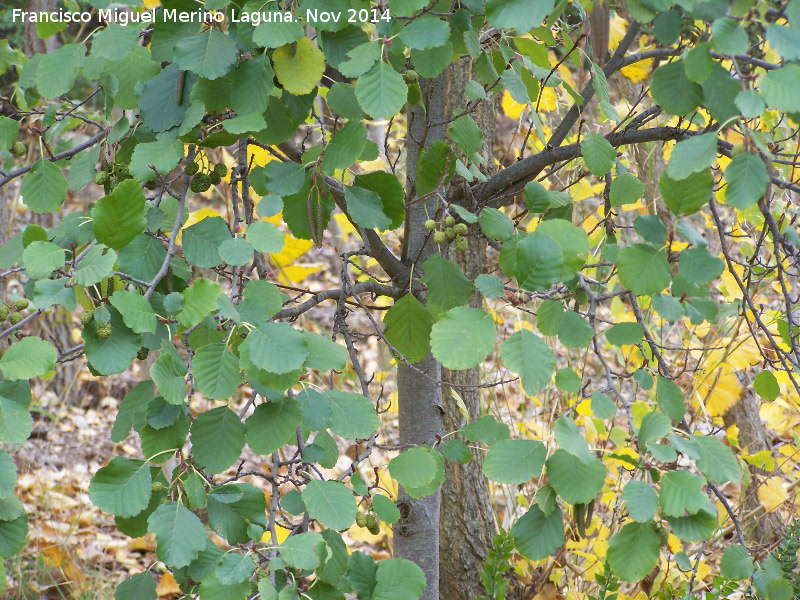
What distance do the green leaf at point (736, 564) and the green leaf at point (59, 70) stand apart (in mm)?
947

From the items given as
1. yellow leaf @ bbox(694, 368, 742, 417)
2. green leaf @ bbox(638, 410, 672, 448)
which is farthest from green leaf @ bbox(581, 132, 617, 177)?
yellow leaf @ bbox(694, 368, 742, 417)

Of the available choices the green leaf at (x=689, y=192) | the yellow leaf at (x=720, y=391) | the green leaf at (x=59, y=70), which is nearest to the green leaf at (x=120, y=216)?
the green leaf at (x=59, y=70)

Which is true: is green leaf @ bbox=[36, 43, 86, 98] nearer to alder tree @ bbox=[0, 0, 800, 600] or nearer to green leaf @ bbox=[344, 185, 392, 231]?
alder tree @ bbox=[0, 0, 800, 600]

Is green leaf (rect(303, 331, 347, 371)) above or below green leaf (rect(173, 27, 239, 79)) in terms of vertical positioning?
below

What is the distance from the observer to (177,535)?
2.06 feet

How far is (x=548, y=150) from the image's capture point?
3.70 feet

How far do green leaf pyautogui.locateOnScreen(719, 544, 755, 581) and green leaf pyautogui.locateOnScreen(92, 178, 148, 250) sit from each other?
2.41 ft

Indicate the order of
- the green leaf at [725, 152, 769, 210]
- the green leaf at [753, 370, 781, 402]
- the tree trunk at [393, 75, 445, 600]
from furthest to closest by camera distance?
the tree trunk at [393, 75, 445, 600], the green leaf at [753, 370, 781, 402], the green leaf at [725, 152, 769, 210]

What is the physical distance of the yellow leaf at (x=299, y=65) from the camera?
0.77 metres

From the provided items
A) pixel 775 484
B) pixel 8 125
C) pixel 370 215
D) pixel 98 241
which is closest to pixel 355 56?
pixel 370 215

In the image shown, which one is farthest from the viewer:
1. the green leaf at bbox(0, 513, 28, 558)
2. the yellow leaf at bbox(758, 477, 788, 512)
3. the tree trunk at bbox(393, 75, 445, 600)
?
the yellow leaf at bbox(758, 477, 788, 512)

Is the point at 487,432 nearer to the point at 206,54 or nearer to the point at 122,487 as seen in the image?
the point at 122,487

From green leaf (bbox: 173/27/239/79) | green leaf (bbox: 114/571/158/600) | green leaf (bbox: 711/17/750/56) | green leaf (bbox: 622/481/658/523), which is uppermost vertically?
green leaf (bbox: 711/17/750/56)

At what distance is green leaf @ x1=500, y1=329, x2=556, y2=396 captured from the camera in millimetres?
641
